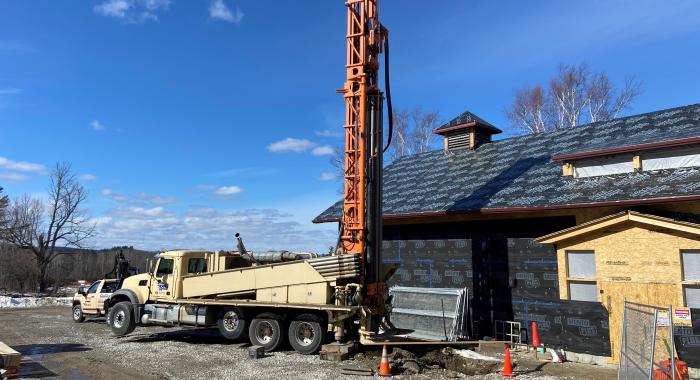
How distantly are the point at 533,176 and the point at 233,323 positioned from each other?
32.2 ft

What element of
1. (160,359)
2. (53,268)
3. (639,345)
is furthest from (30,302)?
(639,345)

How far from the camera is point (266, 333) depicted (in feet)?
42.1

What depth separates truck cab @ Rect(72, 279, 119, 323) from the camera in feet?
62.6

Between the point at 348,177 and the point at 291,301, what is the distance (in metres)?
3.59

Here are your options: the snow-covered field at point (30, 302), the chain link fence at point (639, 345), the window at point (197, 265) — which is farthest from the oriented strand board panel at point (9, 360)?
the snow-covered field at point (30, 302)

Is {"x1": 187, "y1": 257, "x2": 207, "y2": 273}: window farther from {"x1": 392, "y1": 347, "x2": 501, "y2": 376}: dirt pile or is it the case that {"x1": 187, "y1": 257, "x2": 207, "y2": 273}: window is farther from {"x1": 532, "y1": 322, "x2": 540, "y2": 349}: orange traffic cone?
{"x1": 532, "y1": 322, "x2": 540, "y2": 349}: orange traffic cone

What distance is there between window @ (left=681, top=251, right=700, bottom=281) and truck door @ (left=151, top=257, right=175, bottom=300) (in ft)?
44.2

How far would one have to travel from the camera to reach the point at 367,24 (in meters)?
12.7

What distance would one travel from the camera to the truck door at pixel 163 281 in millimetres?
14555

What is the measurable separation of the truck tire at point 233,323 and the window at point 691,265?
10.8 meters

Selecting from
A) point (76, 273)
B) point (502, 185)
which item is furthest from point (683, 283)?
point (76, 273)

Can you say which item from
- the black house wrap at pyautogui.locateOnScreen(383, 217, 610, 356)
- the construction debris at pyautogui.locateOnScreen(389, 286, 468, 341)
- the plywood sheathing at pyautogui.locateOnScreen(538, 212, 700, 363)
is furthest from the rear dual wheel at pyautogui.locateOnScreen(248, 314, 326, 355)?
the plywood sheathing at pyautogui.locateOnScreen(538, 212, 700, 363)

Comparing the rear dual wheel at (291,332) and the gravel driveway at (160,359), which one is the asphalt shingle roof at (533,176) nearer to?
the gravel driveway at (160,359)

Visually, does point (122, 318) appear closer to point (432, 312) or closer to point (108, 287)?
point (108, 287)
